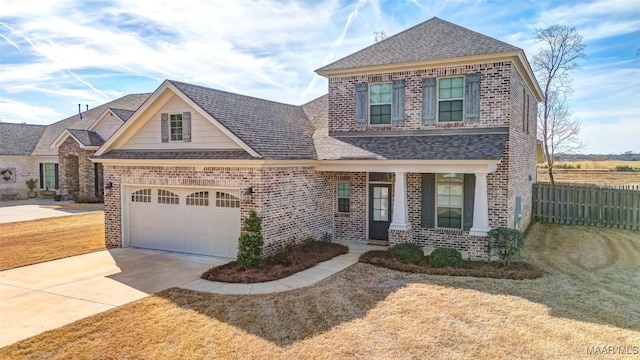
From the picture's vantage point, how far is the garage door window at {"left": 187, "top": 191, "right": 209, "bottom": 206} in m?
13.1

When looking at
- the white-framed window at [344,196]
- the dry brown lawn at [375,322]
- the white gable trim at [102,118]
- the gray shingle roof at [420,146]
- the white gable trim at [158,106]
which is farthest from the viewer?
the white gable trim at [102,118]

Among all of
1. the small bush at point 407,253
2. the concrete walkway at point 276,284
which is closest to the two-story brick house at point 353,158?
the small bush at point 407,253

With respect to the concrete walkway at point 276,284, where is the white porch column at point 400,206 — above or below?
above

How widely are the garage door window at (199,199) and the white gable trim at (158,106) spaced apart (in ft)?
6.82

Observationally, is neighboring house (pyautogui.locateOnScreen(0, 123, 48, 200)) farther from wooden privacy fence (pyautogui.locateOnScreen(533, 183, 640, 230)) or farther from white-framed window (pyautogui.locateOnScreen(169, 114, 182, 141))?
wooden privacy fence (pyautogui.locateOnScreen(533, 183, 640, 230))

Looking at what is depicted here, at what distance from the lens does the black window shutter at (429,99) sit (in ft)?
46.2

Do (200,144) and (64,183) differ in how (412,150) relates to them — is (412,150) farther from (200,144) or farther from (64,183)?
(64,183)

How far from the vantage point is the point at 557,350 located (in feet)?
21.1

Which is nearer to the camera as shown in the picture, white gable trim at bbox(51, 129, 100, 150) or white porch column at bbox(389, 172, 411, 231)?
white porch column at bbox(389, 172, 411, 231)

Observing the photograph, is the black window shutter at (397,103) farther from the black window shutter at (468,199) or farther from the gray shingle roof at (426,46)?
the black window shutter at (468,199)

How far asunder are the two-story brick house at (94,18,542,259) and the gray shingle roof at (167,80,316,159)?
0.22ft

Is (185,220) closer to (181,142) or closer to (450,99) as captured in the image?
(181,142)

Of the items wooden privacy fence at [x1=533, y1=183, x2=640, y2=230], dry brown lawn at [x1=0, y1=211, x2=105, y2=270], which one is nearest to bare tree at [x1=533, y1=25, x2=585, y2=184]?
wooden privacy fence at [x1=533, y1=183, x2=640, y2=230]

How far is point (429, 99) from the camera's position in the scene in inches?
556
